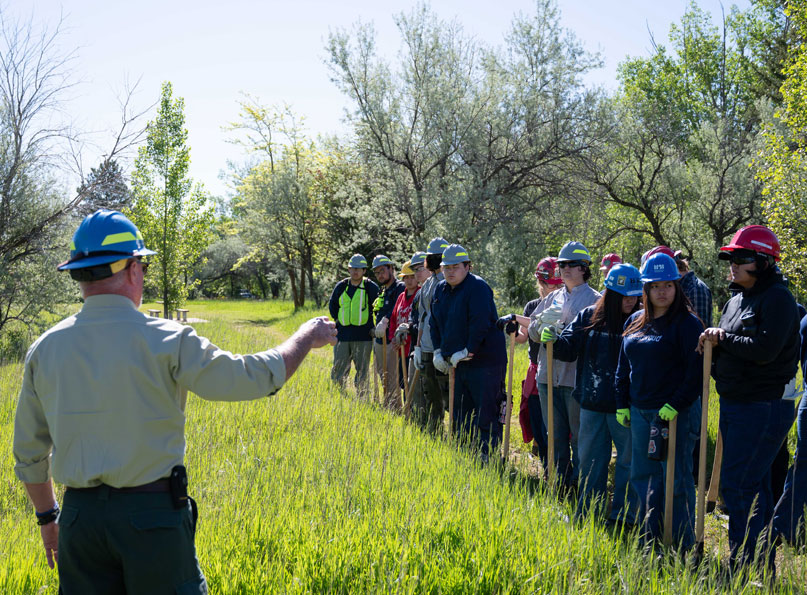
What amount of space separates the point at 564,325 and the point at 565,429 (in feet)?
3.03

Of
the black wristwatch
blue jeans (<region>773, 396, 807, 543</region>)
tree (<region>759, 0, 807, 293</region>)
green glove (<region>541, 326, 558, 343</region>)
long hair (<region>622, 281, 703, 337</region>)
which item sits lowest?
blue jeans (<region>773, 396, 807, 543</region>)

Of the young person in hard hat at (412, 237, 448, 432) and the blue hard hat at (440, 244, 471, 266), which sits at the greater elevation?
the blue hard hat at (440, 244, 471, 266)

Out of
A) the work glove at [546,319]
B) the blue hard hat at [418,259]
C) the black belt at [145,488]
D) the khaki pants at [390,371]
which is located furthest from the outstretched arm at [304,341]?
the khaki pants at [390,371]

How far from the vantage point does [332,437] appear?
5840mm

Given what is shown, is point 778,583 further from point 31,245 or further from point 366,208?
point 366,208

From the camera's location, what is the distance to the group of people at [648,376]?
13.3ft

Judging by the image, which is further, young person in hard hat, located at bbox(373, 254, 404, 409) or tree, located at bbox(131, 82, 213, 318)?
tree, located at bbox(131, 82, 213, 318)

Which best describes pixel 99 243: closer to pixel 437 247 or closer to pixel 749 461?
pixel 749 461

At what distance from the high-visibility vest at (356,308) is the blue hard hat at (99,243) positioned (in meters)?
6.99

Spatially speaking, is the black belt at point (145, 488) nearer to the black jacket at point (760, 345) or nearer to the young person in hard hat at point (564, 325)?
the black jacket at point (760, 345)

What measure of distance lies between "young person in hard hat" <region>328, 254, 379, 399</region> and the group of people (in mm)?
2743

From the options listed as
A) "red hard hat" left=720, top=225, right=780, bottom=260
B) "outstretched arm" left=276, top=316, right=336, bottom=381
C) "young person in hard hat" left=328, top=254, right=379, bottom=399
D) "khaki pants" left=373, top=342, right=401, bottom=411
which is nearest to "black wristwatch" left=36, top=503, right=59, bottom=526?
"outstretched arm" left=276, top=316, right=336, bottom=381

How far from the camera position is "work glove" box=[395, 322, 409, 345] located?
770cm

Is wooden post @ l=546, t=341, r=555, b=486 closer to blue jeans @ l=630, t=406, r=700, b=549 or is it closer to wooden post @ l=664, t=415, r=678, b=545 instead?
blue jeans @ l=630, t=406, r=700, b=549
